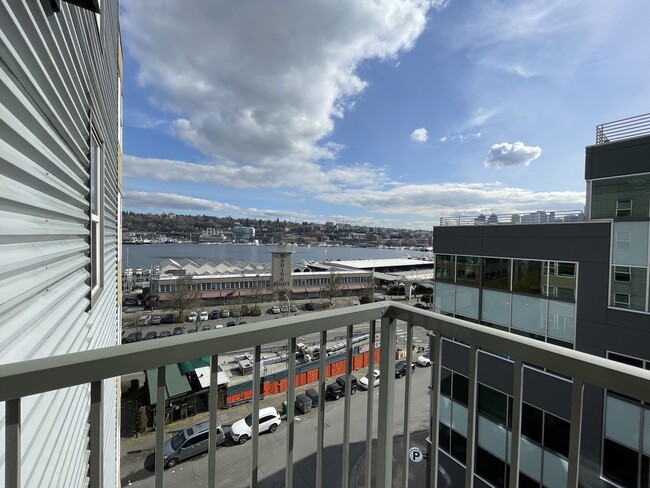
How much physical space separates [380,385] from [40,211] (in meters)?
1.73

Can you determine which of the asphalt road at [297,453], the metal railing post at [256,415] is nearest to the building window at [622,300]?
the asphalt road at [297,453]

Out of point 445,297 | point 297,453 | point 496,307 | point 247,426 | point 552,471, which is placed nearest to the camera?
point 247,426

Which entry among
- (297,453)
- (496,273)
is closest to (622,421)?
(496,273)

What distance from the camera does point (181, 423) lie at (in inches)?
78.1

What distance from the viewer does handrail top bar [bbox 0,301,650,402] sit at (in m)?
0.70

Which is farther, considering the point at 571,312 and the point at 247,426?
the point at 571,312

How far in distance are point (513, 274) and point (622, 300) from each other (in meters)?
1.77

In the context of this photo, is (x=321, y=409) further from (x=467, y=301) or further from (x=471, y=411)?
(x=467, y=301)

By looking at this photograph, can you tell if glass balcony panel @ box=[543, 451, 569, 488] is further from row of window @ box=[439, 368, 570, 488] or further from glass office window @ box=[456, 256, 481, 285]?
glass office window @ box=[456, 256, 481, 285]

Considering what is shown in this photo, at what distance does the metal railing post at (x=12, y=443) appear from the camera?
686 millimetres

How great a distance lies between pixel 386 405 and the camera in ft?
4.75

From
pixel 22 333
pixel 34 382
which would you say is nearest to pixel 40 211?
pixel 22 333

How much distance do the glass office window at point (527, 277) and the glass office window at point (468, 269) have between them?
86 centimetres

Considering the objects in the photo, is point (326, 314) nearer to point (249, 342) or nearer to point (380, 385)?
point (249, 342)
